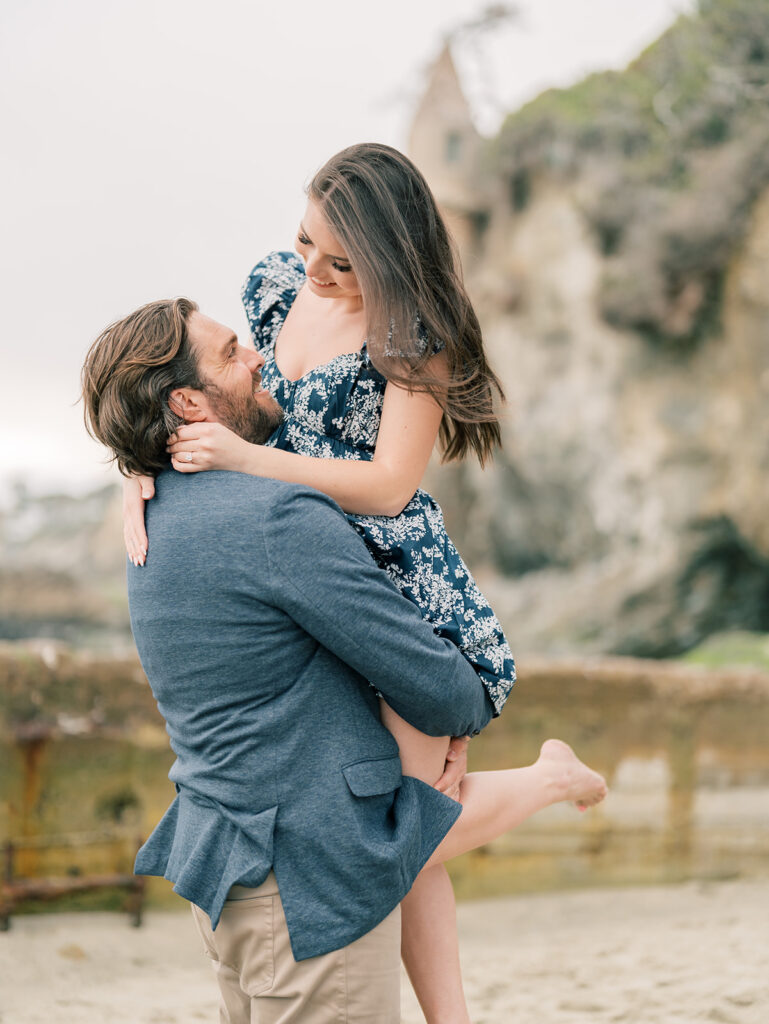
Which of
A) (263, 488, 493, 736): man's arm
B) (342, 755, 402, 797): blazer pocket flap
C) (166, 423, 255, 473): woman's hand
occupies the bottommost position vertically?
(342, 755, 402, 797): blazer pocket flap

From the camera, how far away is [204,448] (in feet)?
5.57

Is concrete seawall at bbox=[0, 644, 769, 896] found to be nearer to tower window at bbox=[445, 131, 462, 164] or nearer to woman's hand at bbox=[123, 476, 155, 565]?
woman's hand at bbox=[123, 476, 155, 565]

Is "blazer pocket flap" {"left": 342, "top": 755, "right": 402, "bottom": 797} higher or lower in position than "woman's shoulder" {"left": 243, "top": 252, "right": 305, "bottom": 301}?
lower

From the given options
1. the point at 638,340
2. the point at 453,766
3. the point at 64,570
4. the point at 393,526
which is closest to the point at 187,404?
the point at 393,526

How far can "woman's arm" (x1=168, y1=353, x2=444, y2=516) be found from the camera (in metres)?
1.71

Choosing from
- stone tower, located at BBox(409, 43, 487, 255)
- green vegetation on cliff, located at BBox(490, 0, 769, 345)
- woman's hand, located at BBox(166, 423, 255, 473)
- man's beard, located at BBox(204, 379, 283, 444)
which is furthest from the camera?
stone tower, located at BBox(409, 43, 487, 255)

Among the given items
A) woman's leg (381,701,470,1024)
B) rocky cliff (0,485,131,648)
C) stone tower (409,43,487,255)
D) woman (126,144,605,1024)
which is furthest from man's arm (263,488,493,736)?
rocky cliff (0,485,131,648)

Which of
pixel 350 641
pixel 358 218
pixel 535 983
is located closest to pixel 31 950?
pixel 535 983

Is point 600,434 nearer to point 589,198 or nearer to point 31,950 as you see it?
point 589,198

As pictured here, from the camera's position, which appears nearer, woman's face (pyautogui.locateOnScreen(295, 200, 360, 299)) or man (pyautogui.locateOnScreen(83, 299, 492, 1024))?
man (pyautogui.locateOnScreen(83, 299, 492, 1024))

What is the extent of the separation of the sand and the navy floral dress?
196 cm

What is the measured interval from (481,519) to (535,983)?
1356 centimetres

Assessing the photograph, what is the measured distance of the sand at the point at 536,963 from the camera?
3395mm

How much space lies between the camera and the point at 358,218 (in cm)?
188
